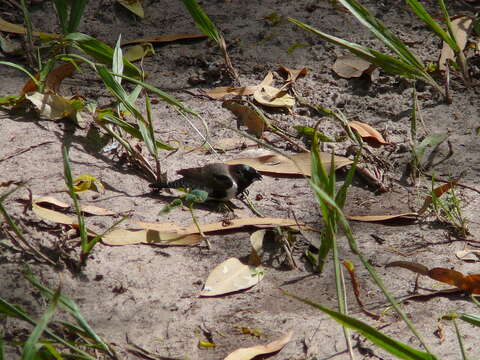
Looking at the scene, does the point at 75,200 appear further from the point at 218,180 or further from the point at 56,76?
→ the point at 56,76

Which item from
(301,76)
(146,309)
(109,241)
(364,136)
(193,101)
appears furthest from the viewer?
(301,76)

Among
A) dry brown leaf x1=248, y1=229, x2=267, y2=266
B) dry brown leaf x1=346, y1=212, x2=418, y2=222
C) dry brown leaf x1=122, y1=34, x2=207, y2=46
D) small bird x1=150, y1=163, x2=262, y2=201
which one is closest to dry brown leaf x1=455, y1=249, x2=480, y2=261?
dry brown leaf x1=346, y1=212, x2=418, y2=222

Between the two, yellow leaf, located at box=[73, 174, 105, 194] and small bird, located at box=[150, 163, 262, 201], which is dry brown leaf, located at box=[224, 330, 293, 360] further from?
yellow leaf, located at box=[73, 174, 105, 194]

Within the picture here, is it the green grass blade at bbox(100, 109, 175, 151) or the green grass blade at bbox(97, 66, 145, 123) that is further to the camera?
the green grass blade at bbox(100, 109, 175, 151)

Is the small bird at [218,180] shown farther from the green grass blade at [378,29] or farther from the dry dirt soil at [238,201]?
the green grass blade at [378,29]

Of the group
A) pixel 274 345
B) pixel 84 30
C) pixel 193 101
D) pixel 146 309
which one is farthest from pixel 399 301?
pixel 84 30

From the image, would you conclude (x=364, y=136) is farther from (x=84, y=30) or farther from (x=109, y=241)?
(x=84, y=30)
